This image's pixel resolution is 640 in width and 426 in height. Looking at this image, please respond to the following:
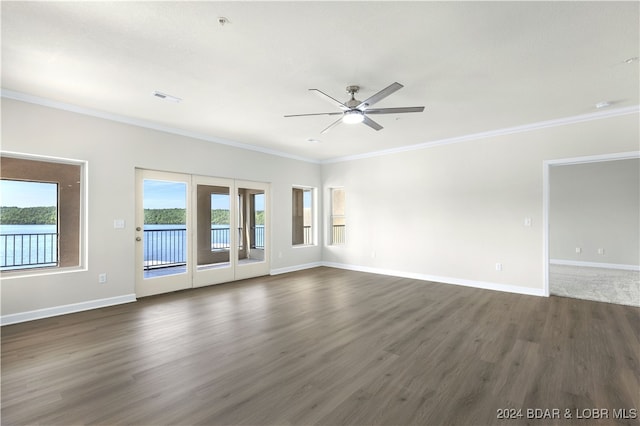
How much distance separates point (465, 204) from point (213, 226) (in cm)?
489

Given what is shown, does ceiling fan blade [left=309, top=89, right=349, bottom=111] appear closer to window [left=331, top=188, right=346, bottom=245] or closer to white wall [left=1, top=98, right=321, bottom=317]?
white wall [left=1, top=98, right=321, bottom=317]

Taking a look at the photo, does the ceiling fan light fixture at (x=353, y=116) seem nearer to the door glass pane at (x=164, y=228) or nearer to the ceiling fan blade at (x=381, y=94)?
the ceiling fan blade at (x=381, y=94)

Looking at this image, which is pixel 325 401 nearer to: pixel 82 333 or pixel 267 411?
pixel 267 411

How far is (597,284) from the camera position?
18.5 feet

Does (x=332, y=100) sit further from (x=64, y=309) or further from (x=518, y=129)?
(x=64, y=309)

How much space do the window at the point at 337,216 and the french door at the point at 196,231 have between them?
78.6 inches

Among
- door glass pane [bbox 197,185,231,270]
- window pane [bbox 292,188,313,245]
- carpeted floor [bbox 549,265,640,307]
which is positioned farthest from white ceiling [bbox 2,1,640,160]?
window pane [bbox 292,188,313,245]

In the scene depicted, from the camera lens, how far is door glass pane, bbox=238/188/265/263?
20.7 ft

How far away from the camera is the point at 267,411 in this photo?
2.03m

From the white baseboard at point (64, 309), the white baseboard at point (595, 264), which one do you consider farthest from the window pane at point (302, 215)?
the white baseboard at point (595, 264)

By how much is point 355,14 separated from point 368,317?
11.0 feet

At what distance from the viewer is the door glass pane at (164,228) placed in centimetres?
496

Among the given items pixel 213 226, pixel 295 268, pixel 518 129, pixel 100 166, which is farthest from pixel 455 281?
pixel 100 166

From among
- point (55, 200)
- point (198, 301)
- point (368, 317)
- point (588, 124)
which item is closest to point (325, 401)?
point (368, 317)
